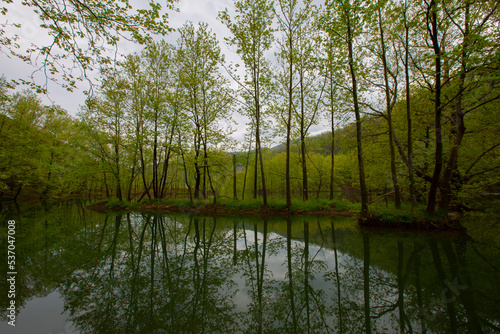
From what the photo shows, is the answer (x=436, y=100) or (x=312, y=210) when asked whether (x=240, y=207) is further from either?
(x=436, y=100)

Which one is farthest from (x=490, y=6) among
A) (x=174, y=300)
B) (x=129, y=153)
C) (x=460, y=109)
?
(x=129, y=153)

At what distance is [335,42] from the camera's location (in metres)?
11.2

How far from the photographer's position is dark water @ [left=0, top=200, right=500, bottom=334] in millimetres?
3191

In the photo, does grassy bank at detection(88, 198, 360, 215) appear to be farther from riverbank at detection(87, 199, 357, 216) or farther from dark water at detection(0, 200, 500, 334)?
dark water at detection(0, 200, 500, 334)

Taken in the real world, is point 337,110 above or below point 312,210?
above

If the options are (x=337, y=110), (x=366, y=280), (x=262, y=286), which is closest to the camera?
(x=262, y=286)

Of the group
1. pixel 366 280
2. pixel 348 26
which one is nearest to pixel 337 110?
pixel 348 26

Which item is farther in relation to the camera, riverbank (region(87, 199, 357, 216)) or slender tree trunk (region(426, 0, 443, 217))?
riverbank (region(87, 199, 357, 216))

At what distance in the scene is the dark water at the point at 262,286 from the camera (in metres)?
3.19

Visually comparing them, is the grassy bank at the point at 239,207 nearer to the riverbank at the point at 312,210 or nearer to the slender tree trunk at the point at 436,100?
the riverbank at the point at 312,210

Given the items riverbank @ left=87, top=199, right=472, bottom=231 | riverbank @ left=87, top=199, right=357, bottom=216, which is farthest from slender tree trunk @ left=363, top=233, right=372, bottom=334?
riverbank @ left=87, top=199, right=357, bottom=216

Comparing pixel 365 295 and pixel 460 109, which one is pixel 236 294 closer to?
pixel 365 295

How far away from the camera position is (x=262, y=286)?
4598 millimetres

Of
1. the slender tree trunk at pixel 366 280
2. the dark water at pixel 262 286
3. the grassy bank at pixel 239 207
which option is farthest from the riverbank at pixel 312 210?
the slender tree trunk at pixel 366 280
